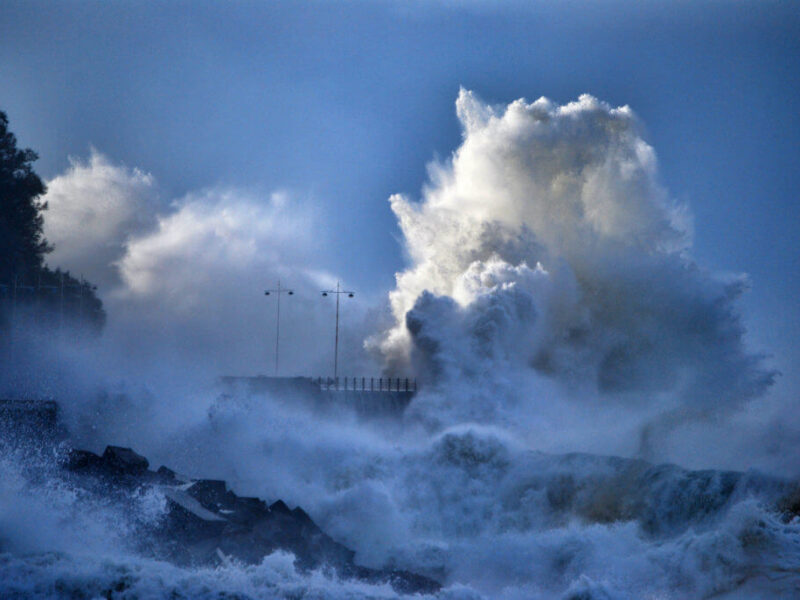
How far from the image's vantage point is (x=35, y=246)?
150 feet

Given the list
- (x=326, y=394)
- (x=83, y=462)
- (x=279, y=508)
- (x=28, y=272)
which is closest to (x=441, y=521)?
(x=279, y=508)

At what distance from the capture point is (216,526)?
17.0 metres

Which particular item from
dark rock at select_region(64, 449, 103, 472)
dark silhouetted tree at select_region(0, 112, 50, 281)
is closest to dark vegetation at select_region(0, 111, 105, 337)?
dark silhouetted tree at select_region(0, 112, 50, 281)

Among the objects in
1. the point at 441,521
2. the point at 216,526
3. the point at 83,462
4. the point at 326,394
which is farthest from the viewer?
the point at 326,394

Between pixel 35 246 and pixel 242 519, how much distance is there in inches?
1228

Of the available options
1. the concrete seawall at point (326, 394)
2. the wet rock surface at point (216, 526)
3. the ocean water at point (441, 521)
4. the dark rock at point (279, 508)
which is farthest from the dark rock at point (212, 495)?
the concrete seawall at point (326, 394)

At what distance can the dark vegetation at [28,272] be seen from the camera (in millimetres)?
42781

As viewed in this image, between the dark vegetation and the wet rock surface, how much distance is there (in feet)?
77.8

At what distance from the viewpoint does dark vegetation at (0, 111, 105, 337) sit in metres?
42.8

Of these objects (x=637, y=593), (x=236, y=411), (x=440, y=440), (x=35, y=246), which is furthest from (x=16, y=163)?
(x=637, y=593)

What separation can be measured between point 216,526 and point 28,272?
31162 mm

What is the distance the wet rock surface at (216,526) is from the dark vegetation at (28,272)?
77.8 feet

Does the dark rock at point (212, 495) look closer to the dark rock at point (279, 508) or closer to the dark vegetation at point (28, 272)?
the dark rock at point (279, 508)

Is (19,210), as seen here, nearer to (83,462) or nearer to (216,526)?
(83,462)
